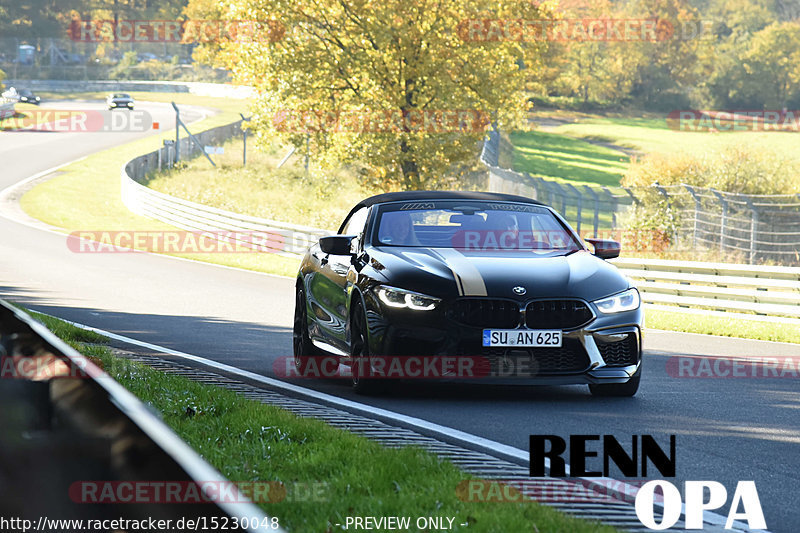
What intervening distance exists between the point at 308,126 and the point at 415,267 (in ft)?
73.3

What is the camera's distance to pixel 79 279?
70.6 ft

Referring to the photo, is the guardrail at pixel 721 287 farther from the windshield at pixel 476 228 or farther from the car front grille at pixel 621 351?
the car front grille at pixel 621 351

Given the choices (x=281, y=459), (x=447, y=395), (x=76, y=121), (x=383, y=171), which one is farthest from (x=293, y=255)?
(x=76, y=121)

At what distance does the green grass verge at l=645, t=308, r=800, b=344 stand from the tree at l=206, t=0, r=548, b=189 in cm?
1198

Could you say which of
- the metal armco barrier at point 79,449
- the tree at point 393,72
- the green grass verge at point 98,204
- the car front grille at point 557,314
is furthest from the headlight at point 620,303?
the tree at point 393,72

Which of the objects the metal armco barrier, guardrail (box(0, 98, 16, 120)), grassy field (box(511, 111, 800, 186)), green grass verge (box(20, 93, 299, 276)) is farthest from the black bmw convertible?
guardrail (box(0, 98, 16, 120))

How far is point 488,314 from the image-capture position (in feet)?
28.5

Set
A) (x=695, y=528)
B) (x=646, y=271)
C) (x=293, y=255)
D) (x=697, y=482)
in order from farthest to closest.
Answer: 1. (x=293, y=255)
2. (x=646, y=271)
3. (x=697, y=482)
4. (x=695, y=528)

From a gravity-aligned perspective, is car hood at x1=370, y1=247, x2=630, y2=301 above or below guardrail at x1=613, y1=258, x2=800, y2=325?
above

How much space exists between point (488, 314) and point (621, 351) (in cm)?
113

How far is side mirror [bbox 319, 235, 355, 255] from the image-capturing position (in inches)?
383

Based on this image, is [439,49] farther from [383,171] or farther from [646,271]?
[646,271]

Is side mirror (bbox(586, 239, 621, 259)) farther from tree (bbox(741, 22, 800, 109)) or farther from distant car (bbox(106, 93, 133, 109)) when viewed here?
tree (bbox(741, 22, 800, 109))

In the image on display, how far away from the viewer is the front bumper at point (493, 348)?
8.66m
